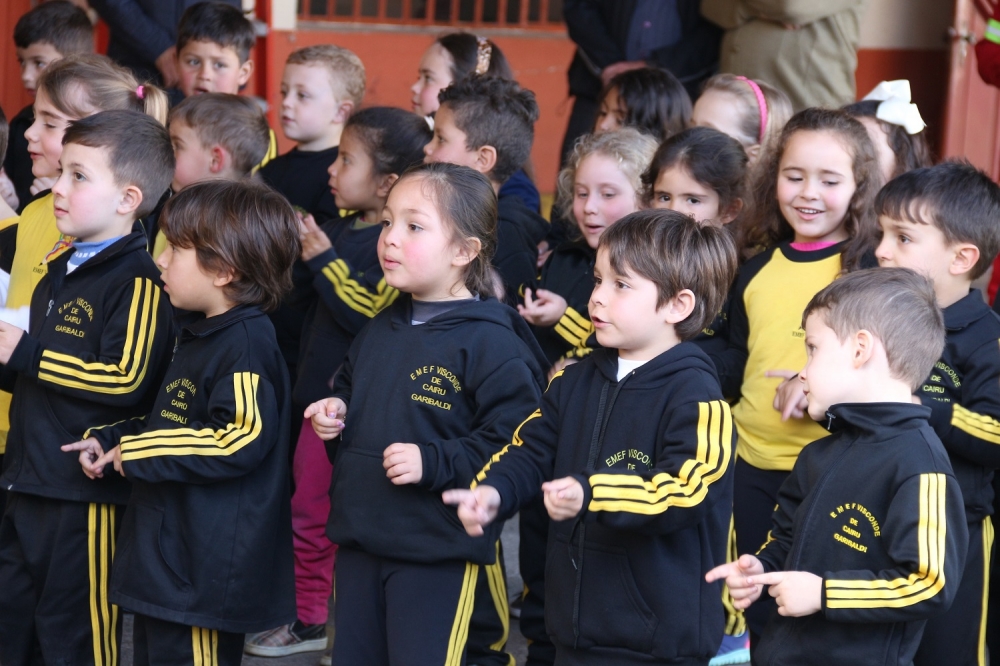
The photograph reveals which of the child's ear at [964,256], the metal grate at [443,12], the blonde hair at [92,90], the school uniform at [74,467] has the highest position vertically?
the metal grate at [443,12]

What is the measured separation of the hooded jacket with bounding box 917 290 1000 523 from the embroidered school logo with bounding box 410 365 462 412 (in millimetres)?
1127

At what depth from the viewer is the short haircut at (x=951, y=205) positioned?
117 inches

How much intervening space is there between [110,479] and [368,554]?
77 cm

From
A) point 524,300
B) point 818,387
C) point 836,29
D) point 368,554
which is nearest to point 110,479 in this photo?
point 368,554

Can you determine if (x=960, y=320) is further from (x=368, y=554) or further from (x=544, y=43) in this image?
(x=544, y=43)

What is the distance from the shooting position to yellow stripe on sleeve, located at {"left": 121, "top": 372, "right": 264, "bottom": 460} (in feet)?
9.08

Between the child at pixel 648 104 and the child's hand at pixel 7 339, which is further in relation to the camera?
the child at pixel 648 104

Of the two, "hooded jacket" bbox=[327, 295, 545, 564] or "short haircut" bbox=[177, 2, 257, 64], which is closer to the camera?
"hooded jacket" bbox=[327, 295, 545, 564]

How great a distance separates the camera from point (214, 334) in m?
2.96

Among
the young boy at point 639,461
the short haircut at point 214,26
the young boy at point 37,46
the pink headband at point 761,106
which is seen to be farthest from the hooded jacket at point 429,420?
the young boy at point 37,46

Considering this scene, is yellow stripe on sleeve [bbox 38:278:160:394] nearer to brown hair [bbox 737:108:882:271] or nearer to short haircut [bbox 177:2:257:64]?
brown hair [bbox 737:108:882:271]

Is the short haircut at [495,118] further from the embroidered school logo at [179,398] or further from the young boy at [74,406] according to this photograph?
the embroidered school logo at [179,398]

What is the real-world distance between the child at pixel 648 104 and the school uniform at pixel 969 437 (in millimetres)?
1739

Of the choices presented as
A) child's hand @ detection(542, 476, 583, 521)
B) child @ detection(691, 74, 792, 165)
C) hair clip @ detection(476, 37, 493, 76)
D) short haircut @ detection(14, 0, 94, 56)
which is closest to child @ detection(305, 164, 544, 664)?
child's hand @ detection(542, 476, 583, 521)
